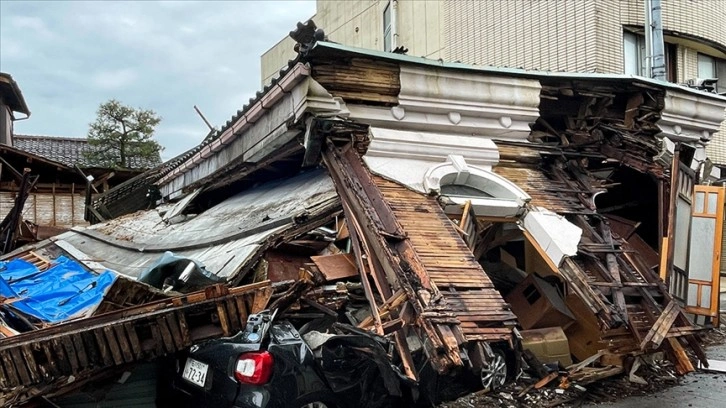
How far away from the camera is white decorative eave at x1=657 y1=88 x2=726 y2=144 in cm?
860

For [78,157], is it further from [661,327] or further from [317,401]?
[661,327]

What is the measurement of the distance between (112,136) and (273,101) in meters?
17.9

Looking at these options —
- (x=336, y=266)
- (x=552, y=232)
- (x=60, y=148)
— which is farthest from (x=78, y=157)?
(x=552, y=232)

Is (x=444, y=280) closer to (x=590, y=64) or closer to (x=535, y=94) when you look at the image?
(x=535, y=94)

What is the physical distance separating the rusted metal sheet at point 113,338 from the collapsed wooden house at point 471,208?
1.25 metres

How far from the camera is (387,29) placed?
70.4 ft

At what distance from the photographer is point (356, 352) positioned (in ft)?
15.5

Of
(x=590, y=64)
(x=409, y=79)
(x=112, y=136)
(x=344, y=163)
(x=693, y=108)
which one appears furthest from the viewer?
(x=112, y=136)

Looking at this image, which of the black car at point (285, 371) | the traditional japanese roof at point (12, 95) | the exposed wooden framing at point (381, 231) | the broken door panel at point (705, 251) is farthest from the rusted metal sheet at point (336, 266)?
the traditional japanese roof at point (12, 95)

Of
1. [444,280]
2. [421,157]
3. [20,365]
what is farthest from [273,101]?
[20,365]

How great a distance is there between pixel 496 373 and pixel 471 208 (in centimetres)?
205

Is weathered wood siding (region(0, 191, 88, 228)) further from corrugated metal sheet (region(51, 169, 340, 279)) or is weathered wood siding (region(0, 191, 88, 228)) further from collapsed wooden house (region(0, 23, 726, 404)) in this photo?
collapsed wooden house (region(0, 23, 726, 404))

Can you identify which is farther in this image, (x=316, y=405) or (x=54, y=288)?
(x=54, y=288)

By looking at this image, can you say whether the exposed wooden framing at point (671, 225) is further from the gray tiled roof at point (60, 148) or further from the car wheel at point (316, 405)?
the gray tiled roof at point (60, 148)
